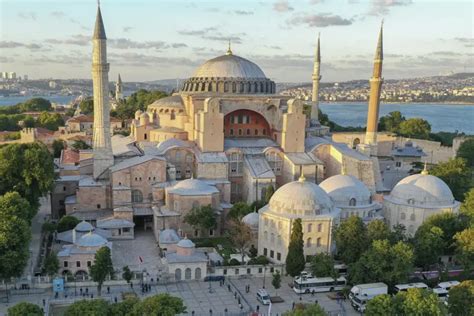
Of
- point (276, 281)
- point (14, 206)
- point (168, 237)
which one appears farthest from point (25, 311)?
point (276, 281)

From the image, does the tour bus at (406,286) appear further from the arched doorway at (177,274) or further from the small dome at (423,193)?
the arched doorway at (177,274)

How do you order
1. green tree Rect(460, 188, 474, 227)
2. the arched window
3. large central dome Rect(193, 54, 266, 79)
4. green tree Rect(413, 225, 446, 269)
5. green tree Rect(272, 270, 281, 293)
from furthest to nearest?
large central dome Rect(193, 54, 266, 79)
the arched window
green tree Rect(460, 188, 474, 227)
green tree Rect(413, 225, 446, 269)
green tree Rect(272, 270, 281, 293)

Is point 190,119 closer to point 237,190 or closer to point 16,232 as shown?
point 237,190

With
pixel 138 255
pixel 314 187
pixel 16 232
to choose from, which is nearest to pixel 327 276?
pixel 314 187

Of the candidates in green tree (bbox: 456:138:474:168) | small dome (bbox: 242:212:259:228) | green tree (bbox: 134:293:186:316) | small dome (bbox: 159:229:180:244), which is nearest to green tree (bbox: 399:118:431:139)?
green tree (bbox: 456:138:474:168)

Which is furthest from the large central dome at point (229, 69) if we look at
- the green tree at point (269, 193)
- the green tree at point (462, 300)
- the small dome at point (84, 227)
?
the green tree at point (462, 300)

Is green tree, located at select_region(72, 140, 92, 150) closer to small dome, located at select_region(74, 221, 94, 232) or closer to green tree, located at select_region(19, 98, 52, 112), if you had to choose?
small dome, located at select_region(74, 221, 94, 232)
